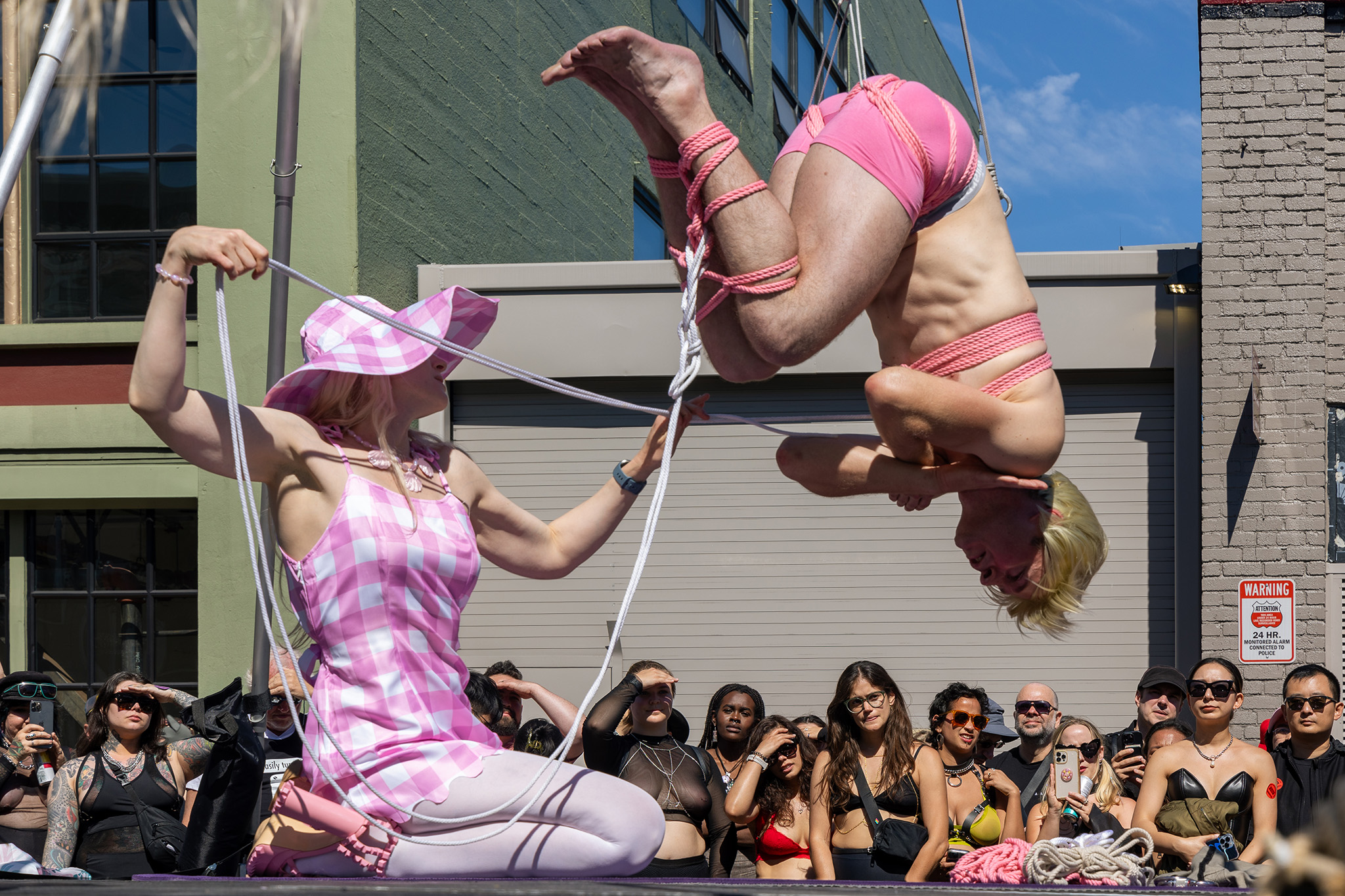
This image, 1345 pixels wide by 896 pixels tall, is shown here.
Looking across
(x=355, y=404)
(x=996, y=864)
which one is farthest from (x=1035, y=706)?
(x=355, y=404)

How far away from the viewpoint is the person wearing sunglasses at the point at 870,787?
15.7ft

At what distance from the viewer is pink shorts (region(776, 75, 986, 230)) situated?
2564mm

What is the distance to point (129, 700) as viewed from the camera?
5.11 meters

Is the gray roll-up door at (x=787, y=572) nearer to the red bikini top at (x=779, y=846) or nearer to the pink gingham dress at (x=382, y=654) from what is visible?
the red bikini top at (x=779, y=846)

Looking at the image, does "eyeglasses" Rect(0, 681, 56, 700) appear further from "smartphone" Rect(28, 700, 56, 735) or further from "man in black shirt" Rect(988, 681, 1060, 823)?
"man in black shirt" Rect(988, 681, 1060, 823)

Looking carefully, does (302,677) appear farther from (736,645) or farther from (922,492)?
(736,645)

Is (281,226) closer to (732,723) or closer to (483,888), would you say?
(732,723)

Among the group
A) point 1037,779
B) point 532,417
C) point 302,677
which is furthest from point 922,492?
point 532,417

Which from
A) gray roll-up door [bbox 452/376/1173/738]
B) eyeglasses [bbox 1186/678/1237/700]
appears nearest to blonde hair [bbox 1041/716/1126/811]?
eyeglasses [bbox 1186/678/1237/700]

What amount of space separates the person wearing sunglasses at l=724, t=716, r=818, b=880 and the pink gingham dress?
2540mm

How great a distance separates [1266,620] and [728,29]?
7.93 meters

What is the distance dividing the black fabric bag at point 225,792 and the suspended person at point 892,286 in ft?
5.99

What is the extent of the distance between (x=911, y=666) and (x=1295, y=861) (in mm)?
7808

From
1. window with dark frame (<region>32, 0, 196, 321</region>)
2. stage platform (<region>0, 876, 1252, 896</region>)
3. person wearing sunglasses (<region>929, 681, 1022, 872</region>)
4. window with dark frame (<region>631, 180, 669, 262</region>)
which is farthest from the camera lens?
window with dark frame (<region>631, 180, 669, 262</region>)
